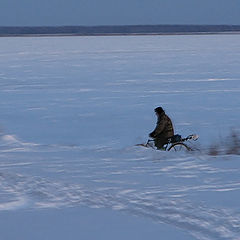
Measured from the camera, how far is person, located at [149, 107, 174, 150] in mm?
9297

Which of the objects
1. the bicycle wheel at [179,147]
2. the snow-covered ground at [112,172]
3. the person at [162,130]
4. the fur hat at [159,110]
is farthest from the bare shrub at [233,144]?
the fur hat at [159,110]

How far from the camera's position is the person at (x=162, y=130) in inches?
366

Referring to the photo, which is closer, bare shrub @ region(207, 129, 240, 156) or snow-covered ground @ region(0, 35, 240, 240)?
snow-covered ground @ region(0, 35, 240, 240)

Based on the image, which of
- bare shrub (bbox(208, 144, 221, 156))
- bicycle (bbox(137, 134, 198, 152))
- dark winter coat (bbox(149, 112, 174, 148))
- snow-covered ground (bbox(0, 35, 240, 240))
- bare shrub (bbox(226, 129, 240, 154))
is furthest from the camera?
bare shrub (bbox(226, 129, 240, 154))

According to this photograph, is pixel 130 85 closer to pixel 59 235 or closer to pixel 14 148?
pixel 14 148

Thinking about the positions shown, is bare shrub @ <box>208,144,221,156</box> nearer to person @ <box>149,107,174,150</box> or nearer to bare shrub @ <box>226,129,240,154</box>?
bare shrub @ <box>226,129,240,154</box>

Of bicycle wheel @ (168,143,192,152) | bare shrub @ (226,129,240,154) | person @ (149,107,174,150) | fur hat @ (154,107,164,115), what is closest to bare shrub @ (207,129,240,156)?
→ bare shrub @ (226,129,240,154)

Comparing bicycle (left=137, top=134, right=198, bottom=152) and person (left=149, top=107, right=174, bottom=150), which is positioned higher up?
person (left=149, top=107, right=174, bottom=150)

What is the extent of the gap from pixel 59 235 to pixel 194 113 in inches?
472

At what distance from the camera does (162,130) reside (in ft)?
31.0

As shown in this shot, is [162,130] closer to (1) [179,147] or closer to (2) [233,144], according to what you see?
(1) [179,147]

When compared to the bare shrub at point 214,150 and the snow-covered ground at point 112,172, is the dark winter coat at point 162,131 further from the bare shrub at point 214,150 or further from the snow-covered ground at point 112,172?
the bare shrub at point 214,150

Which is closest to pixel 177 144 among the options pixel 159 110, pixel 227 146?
pixel 159 110

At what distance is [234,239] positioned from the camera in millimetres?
4664
